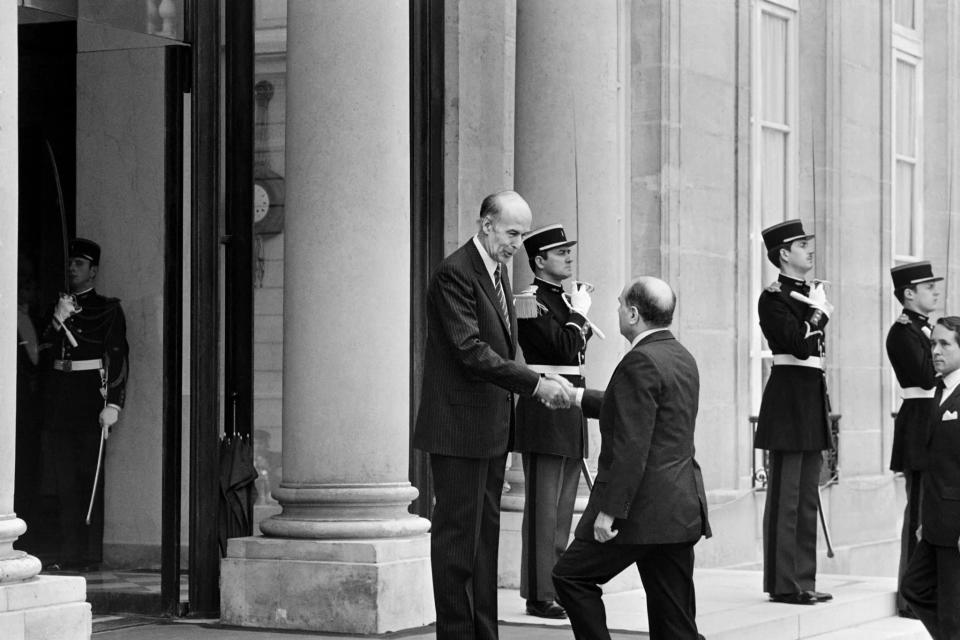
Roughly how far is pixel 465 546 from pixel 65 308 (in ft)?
12.9

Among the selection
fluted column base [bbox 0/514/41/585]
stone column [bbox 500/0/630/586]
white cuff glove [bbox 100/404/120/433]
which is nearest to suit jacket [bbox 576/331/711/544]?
fluted column base [bbox 0/514/41/585]

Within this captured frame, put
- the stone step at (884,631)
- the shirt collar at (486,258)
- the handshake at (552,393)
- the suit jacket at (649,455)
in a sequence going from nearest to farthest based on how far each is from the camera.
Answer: the suit jacket at (649,455), the handshake at (552,393), the shirt collar at (486,258), the stone step at (884,631)

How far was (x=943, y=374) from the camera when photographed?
8836 mm

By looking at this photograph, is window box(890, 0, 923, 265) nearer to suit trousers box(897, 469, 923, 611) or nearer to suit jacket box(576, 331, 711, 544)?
suit trousers box(897, 469, 923, 611)

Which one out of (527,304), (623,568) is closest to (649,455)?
(623,568)

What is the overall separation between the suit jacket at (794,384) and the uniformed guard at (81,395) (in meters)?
3.85

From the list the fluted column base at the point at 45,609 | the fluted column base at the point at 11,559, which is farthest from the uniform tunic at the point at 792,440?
the fluted column base at the point at 11,559

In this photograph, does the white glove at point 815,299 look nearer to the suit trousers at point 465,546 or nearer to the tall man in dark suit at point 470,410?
the tall man in dark suit at point 470,410

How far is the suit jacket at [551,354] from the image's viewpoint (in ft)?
31.0

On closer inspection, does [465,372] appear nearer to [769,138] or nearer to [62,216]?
[62,216]

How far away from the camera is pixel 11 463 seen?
6914mm

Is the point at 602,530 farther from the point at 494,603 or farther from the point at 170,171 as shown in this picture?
the point at 170,171

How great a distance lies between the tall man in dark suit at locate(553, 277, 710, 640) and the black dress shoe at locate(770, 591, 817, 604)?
3.20 metres

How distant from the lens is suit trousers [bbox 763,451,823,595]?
34.1ft
